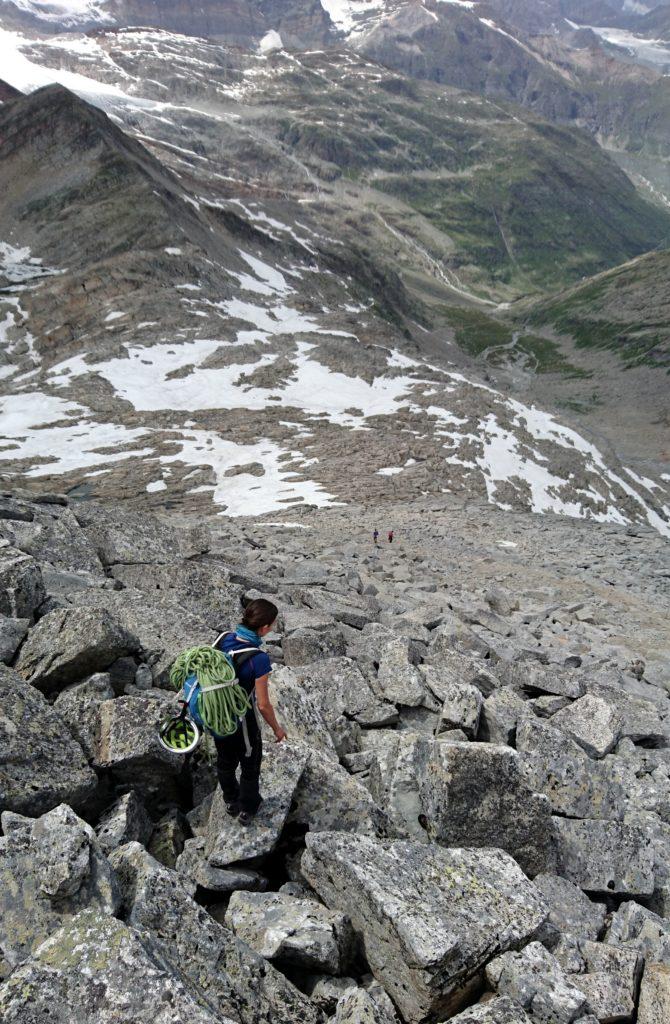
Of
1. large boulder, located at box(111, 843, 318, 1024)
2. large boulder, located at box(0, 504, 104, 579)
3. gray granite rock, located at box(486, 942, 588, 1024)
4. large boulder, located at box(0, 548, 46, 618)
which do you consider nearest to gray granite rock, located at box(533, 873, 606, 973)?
gray granite rock, located at box(486, 942, 588, 1024)

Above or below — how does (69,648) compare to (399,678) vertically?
above

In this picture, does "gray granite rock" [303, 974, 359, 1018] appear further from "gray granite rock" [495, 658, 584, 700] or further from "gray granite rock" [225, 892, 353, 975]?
"gray granite rock" [495, 658, 584, 700]

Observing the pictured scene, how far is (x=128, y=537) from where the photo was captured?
1305cm

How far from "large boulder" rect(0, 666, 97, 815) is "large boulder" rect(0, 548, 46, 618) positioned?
81.8 inches

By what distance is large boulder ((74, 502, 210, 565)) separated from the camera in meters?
12.6

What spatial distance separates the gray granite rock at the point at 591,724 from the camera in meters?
9.38

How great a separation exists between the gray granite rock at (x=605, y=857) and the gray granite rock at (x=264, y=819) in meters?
3.09

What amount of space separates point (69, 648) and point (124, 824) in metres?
2.40

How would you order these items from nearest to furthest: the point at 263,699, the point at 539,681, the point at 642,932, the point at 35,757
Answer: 1. the point at 35,757
2. the point at 642,932
3. the point at 263,699
4. the point at 539,681

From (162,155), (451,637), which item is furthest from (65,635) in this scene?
(162,155)

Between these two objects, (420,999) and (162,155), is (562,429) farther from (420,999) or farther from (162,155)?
(162,155)

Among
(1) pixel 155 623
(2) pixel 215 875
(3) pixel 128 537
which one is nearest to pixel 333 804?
(2) pixel 215 875

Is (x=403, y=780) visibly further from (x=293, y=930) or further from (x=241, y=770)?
(x=293, y=930)

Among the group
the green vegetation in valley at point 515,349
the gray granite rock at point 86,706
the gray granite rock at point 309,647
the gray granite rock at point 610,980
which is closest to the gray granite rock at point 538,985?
the gray granite rock at point 610,980
